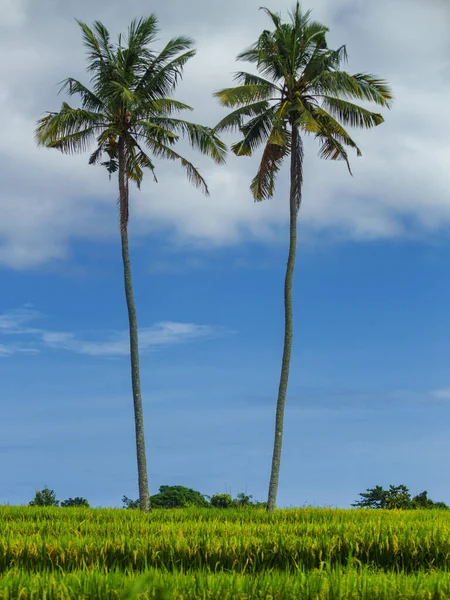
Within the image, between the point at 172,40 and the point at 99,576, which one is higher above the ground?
the point at 172,40

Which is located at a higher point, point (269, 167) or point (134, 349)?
point (269, 167)

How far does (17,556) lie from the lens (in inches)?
396

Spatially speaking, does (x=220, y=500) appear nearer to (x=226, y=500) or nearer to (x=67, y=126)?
(x=226, y=500)

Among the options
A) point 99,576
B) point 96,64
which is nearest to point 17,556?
point 99,576

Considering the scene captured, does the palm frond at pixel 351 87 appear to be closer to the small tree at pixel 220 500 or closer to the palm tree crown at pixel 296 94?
the palm tree crown at pixel 296 94

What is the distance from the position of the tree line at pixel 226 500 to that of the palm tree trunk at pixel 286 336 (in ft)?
8.84

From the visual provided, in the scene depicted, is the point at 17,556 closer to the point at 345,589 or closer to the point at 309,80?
the point at 345,589

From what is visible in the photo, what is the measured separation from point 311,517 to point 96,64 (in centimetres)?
1623

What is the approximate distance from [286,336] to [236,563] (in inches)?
541

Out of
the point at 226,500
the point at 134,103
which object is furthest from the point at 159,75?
the point at 226,500

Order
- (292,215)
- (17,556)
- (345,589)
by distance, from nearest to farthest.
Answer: (345,589) < (17,556) < (292,215)

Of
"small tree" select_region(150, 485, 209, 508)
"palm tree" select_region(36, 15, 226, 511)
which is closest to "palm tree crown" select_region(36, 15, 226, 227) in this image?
"palm tree" select_region(36, 15, 226, 511)

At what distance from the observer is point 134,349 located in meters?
23.2

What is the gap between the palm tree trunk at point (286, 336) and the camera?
22.2 m
